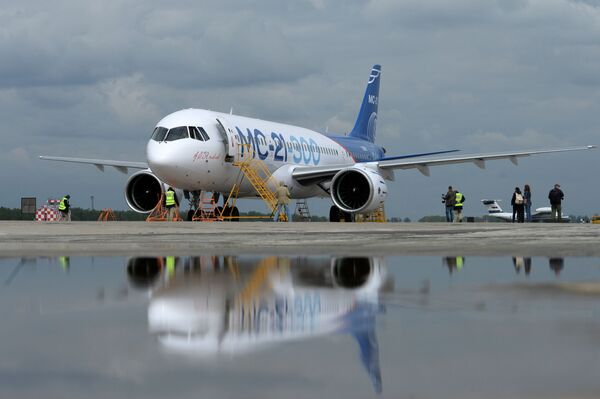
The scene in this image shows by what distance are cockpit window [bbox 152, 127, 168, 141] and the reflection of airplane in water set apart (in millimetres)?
17490

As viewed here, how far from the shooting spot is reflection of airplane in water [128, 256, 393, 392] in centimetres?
433

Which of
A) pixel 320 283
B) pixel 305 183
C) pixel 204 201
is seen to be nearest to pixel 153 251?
pixel 320 283

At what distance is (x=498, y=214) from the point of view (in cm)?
9500

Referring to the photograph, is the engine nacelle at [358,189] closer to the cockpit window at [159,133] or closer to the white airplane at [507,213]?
the cockpit window at [159,133]

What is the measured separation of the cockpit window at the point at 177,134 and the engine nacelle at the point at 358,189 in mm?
5313

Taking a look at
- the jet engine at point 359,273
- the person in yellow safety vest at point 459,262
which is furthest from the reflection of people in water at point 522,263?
the jet engine at point 359,273

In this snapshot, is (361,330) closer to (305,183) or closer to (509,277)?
(509,277)

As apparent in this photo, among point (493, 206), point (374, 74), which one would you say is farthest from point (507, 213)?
point (374, 74)

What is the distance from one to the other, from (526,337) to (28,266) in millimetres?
6384

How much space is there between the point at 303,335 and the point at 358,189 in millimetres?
25754

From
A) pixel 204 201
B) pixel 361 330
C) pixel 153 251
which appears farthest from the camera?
pixel 204 201

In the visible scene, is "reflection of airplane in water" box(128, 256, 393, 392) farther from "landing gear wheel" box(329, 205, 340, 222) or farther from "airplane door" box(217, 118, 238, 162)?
"landing gear wheel" box(329, 205, 340, 222)

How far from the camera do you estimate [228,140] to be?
90.3ft

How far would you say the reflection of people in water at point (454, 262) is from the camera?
28.6 ft
